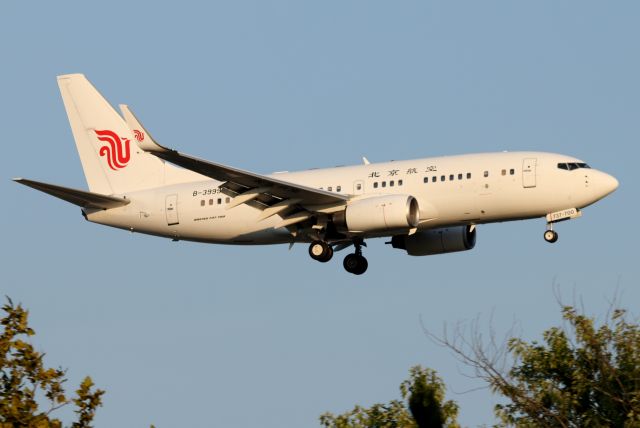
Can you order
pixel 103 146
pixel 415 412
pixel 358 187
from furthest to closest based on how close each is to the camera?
pixel 103 146
pixel 358 187
pixel 415 412

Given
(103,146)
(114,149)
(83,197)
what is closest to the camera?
(83,197)

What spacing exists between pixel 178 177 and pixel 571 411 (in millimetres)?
23524

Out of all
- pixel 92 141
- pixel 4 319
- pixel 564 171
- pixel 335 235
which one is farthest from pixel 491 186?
pixel 4 319

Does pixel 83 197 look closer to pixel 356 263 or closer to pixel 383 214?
pixel 356 263

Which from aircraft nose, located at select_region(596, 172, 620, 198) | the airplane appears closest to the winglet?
the airplane

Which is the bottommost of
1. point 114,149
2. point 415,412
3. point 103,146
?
point 415,412

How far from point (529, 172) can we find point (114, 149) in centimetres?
1887

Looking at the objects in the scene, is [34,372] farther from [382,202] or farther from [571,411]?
[382,202]

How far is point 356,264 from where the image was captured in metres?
52.1

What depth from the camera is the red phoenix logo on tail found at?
179ft

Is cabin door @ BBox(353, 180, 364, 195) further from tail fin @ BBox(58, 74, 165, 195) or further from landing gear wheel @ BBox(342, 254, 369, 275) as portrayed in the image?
tail fin @ BBox(58, 74, 165, 195)

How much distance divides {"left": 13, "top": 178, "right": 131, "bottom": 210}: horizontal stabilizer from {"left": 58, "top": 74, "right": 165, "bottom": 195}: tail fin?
66.5 inches

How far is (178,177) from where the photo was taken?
5322 centimetres

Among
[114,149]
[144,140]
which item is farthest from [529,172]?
[114,149]
